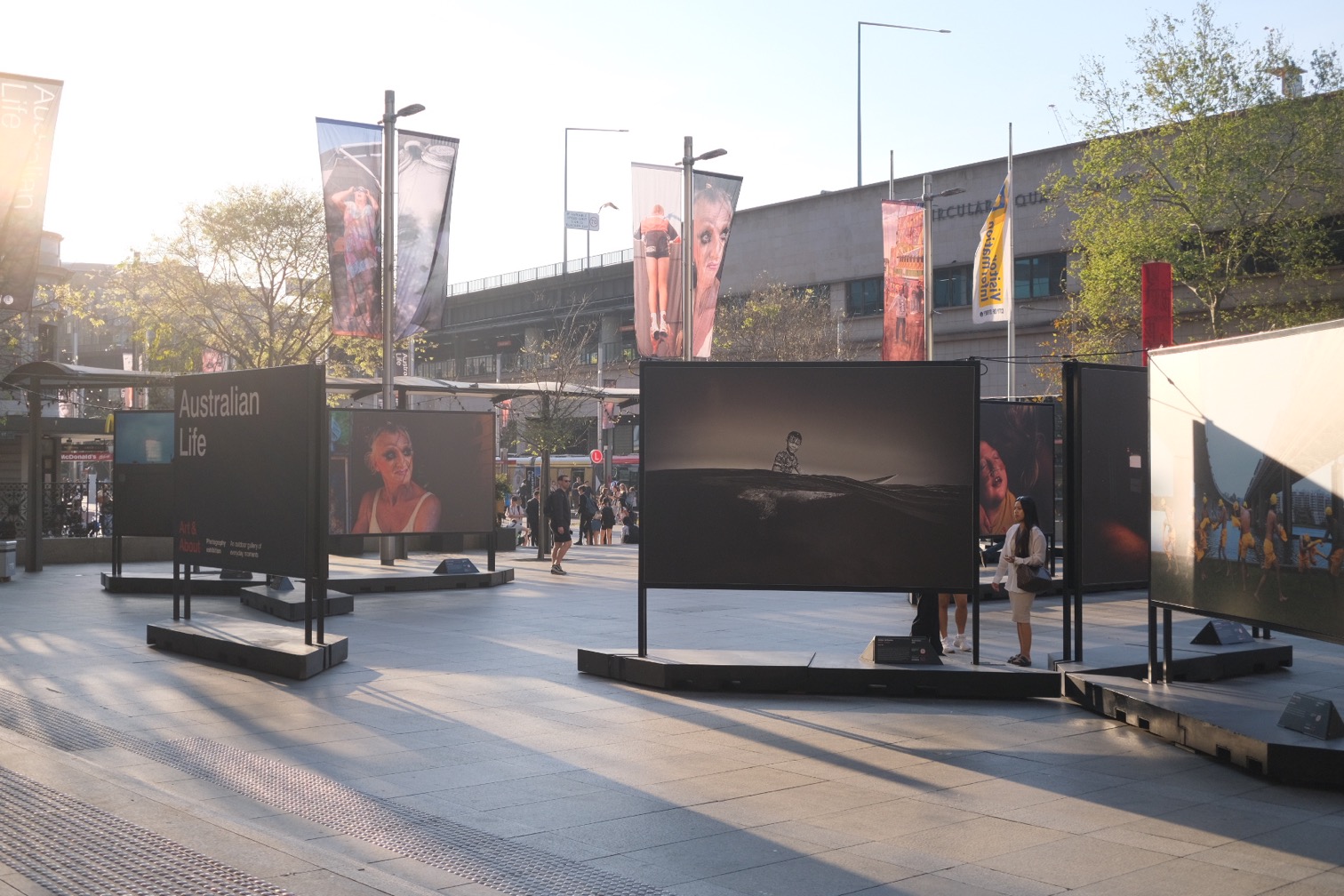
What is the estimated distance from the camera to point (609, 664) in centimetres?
1240

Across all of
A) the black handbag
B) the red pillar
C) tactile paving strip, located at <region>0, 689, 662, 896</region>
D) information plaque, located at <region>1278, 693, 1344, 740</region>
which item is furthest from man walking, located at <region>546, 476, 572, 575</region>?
information plaque, located at <region>1278, 693, 1344, 740</region>

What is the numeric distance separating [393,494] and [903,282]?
14393mm

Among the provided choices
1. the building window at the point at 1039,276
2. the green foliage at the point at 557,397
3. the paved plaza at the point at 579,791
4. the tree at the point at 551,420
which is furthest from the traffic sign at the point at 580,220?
the paved plaza at the point at 579,791

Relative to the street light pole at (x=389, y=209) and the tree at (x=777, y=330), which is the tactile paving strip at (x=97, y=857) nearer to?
the street light pole at (x=389, y=209)

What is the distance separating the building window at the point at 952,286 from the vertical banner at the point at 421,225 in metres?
33.7

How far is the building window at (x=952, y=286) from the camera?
5500 cm

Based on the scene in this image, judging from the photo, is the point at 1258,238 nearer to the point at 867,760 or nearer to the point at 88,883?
the point at 867,760

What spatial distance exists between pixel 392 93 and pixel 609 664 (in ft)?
53.0

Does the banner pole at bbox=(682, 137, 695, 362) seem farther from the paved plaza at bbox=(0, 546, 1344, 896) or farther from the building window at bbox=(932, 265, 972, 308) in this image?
the building window at bbox=(932, 265, 972, 308)

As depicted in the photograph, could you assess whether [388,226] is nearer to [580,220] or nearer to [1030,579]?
[1030,579]

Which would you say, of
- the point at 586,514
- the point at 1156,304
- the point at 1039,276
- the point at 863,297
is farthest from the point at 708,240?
the point at 863,297

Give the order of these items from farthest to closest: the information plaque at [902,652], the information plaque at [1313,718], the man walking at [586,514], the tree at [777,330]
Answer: the tree at [777,330], the man walking at [586,514], the information plaque at [902,652], the information plaque at [1313,718]

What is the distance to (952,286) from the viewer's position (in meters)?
55.5

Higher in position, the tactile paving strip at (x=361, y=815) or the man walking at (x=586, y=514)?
the man walking at (x=586, y=514)
